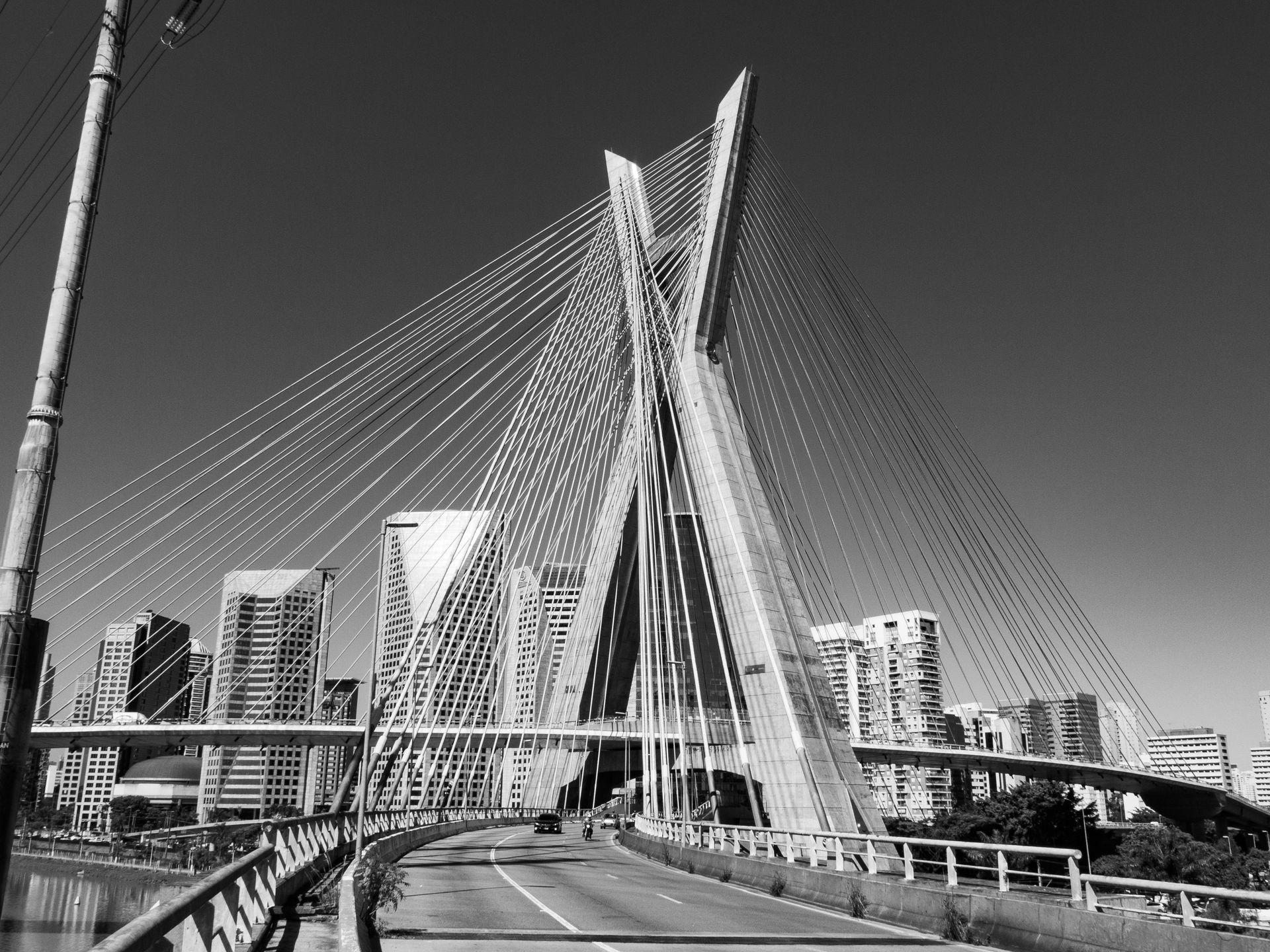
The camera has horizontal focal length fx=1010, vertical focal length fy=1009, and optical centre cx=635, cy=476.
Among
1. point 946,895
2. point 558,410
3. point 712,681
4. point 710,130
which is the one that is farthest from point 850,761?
point 712,681

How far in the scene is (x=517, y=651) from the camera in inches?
7530

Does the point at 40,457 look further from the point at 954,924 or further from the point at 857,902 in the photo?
the point at 857,902

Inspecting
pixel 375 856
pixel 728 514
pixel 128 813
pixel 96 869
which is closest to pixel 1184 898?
pixel 375 856

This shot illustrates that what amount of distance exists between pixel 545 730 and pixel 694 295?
133ft

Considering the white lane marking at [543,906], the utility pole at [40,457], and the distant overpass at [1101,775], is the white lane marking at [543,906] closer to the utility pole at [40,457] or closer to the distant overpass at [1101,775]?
the utility pole at [40,457]

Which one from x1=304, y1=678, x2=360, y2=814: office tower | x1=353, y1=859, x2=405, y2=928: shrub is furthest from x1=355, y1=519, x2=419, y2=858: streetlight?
x1=304, y1=678, x2=360, y2=814: office tower

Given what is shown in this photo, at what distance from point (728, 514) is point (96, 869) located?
136 meters

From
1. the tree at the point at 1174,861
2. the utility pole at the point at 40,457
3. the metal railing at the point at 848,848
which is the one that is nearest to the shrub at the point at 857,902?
the metal railing at the point at 848,848

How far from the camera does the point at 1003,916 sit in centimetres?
1345

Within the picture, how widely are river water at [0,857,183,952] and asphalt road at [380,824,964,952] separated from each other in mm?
67850

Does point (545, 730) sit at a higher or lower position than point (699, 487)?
lower

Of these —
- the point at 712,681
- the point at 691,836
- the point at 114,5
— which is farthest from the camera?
the point at 712,681

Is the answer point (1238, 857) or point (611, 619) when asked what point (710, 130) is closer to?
point (611, 619)

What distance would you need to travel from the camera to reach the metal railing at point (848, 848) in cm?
1411
